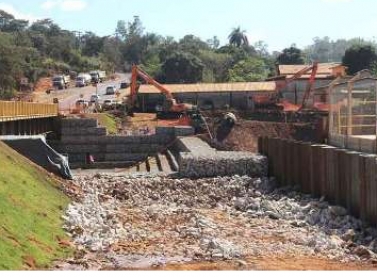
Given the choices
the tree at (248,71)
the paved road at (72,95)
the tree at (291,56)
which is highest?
the tree at (291,56)

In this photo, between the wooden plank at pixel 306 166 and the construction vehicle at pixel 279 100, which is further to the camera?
the construction vehicle at pixel 279 100

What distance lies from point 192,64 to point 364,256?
8521 cm

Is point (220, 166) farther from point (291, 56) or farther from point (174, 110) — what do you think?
point (291, 56)

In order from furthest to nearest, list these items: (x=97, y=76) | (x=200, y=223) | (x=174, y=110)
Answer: (x=97, y=76) < (x=174, y=110) < (x=200, y=223)

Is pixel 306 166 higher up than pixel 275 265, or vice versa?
pixel 306 166

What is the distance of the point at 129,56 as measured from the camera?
160875 millimetres

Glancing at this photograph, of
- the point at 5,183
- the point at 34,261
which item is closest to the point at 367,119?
the point at 5,183

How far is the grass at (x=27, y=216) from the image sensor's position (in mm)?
13383

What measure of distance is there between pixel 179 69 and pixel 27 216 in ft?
275

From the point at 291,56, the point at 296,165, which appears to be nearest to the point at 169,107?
the point at 296,165

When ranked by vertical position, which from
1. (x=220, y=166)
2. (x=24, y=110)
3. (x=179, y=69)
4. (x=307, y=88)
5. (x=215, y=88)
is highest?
(x=179, y=69)

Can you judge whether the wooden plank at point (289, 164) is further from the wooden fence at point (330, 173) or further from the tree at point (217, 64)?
the tree at point (217, 64)

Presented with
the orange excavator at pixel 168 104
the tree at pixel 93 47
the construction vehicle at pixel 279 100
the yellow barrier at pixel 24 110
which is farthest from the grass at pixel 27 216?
the tree at pixel 93 47

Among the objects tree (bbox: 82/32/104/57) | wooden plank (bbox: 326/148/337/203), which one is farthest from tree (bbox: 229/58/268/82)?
wooden plank (bbox: 326/148/337/203)
